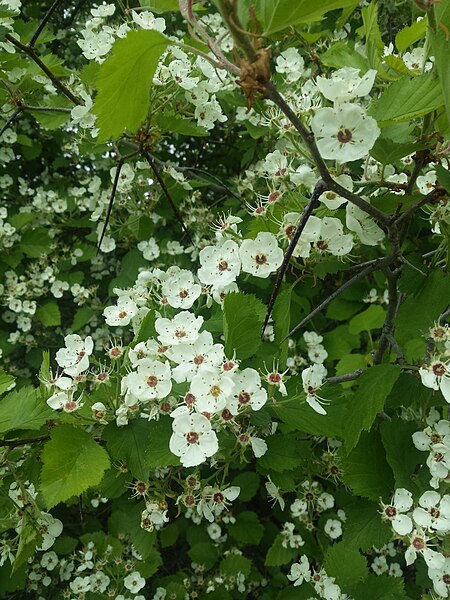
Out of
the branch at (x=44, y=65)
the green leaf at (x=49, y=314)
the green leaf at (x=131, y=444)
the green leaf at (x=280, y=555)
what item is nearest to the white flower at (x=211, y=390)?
the green leaf at (x=131, y=444)

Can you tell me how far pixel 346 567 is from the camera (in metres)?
1.86

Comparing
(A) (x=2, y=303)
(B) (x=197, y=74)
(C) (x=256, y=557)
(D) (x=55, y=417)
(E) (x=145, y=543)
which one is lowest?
(C) (x=256, y=557)

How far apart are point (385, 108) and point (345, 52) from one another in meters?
0.48

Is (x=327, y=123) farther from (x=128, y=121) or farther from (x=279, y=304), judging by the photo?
(x=279, y=304)

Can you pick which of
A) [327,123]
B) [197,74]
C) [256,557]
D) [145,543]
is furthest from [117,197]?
[256,557]

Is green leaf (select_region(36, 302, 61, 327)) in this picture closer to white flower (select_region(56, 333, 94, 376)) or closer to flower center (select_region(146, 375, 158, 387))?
white flower (select_region(56, 333, 94, 376))

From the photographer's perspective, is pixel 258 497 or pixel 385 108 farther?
pixel 258 497

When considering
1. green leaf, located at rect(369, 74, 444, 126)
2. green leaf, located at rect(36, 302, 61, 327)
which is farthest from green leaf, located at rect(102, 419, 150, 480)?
green leaf, located at rect(36, 302, 61, 327)

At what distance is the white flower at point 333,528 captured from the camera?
2634 millimetres

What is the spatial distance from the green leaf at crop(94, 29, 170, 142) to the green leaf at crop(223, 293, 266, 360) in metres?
0.48

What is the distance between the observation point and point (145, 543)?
5.28 ft

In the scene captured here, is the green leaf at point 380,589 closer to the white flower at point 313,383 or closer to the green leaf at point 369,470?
the green leaf at point 369,470

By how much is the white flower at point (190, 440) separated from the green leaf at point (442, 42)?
0.79 m

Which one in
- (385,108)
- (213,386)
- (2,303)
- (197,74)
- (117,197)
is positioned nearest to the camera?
(385,108)
